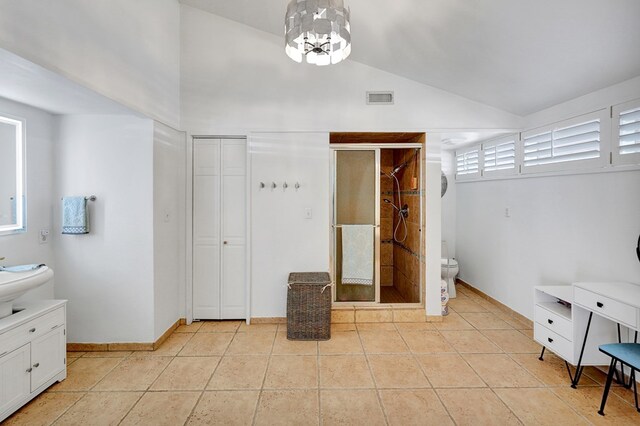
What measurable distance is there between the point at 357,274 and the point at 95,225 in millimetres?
2649

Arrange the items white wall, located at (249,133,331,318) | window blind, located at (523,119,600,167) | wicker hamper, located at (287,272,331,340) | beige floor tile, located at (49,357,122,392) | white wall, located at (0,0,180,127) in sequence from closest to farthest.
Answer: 1. white wall, located at (0,0,180,127)
2. beige floor tile, located at (49,357,122,392)
3. window blind, located at (523,119,600,167)
4. wicker hamper, located at (287,272,331,340)
5. white wall, located at (249,133,331,318)

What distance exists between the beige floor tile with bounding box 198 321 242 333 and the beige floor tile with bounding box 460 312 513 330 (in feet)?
8.49

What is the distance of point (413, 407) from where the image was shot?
7.11 ft

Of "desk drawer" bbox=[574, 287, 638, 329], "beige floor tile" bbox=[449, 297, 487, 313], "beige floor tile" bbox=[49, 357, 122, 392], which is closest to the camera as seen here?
"desk drawer" bbox=[574, 287, 638, 329]

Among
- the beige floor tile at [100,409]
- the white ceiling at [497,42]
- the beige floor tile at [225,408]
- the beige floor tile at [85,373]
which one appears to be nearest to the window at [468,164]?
the white ceiling at [497,42]

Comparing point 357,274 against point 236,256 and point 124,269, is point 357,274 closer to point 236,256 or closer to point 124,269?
point 236,256

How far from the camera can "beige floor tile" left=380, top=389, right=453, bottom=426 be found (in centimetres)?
204

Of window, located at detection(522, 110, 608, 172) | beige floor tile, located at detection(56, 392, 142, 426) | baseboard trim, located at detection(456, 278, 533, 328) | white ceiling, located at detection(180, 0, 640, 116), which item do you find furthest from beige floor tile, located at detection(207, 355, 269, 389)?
window, located at detection(522, 110, 608, 172)

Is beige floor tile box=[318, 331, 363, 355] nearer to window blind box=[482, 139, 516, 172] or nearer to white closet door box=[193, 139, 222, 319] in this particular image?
white closet door box=[193, 139, 222, 319]

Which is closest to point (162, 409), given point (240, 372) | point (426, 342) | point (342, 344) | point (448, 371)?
point (240, 372)

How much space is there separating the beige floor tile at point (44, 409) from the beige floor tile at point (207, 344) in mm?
829

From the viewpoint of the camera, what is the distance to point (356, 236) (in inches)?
145

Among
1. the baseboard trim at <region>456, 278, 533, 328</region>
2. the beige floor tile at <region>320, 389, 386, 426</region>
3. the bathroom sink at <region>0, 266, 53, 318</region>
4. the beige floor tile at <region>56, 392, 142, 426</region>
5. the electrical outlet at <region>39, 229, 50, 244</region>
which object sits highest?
the electrical outlet at <region>39, 229, 50, 244</region>

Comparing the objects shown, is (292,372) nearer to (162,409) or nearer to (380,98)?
(162,409)
